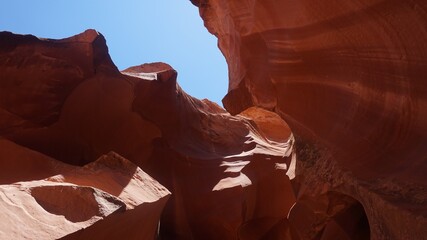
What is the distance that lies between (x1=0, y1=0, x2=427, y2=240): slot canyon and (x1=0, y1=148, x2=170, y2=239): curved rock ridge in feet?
0.06

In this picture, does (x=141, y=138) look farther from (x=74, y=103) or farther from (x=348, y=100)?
(x=348, y=100)

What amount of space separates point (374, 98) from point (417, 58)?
0.79m

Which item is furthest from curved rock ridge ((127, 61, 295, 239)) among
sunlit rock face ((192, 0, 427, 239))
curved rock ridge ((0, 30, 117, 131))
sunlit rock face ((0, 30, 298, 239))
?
sunlit rock face ((192, 0, 427, 239))

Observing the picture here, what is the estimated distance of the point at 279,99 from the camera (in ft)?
22.1

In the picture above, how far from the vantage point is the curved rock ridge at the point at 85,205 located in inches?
127

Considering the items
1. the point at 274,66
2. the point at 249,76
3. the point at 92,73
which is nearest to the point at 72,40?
the point at 92,73

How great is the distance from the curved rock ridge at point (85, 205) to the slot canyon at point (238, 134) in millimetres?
17

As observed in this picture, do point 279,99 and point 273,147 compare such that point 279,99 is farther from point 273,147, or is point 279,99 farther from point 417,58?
point 273,147

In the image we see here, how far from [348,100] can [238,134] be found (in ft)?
22.2

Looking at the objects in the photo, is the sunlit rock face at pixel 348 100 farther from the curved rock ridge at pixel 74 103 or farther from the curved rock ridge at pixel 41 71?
the curved rock ridge at pixel 41 71

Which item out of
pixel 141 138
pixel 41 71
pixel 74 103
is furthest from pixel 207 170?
pixel 41 71

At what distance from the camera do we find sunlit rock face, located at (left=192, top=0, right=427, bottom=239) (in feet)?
12.3

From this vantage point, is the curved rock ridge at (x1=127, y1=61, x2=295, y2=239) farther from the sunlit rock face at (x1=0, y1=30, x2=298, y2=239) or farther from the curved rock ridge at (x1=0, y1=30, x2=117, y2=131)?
the curved rock ridge at (x1=0, y1=30, x2=117, y2=131)

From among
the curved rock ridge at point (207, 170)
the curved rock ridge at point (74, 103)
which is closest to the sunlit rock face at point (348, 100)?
the curved rock ridge at point (207, 170)
